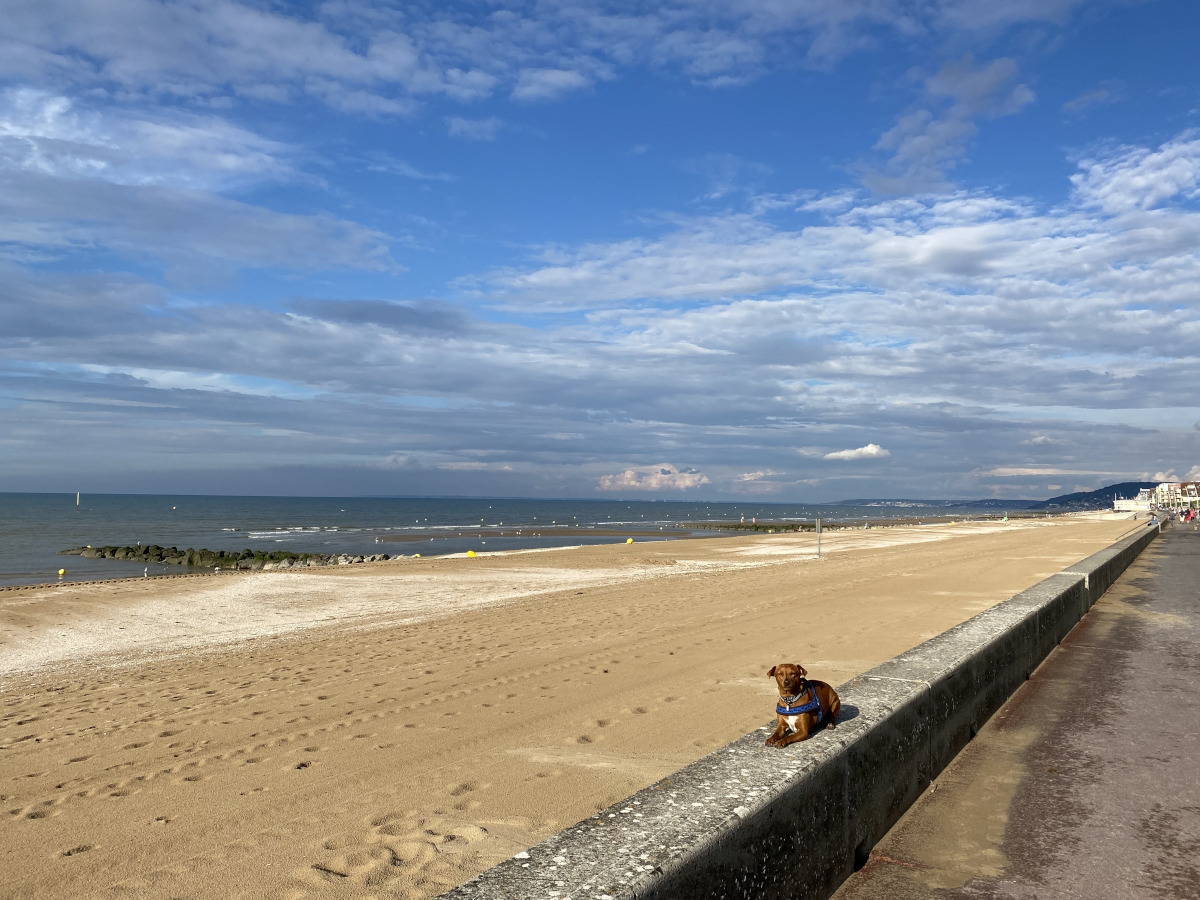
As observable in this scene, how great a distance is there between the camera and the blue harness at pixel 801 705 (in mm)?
3643

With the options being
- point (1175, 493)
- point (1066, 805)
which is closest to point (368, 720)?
point (1066, 805)

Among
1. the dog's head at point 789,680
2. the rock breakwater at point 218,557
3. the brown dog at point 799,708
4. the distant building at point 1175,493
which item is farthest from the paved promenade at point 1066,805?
the distant building at point 1175,493

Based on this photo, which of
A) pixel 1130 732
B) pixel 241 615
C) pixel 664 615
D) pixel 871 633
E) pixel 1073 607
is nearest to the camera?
pixel 1130 732

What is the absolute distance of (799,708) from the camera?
3641 millimetres

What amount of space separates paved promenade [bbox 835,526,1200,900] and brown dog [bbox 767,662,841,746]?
0.61 metres

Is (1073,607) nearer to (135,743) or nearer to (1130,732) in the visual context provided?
(1130,732)

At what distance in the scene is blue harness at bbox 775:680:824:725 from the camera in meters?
3.64

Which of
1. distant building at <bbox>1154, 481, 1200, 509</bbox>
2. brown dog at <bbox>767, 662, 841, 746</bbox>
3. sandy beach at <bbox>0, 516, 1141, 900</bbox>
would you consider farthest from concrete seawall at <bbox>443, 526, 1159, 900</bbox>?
distant building at <bbox>1154, 481, 1200, 509</bbox>

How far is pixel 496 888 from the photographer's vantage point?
229cm

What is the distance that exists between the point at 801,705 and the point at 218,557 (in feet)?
147

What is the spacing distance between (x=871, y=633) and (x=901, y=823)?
6.85 metres

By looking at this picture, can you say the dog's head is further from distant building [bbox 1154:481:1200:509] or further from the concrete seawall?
distant building [bbox 1154:481:1200:509]

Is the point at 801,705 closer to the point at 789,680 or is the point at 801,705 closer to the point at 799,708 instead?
the point at 799,708

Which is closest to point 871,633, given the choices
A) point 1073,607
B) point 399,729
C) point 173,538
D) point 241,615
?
point 1073,607
